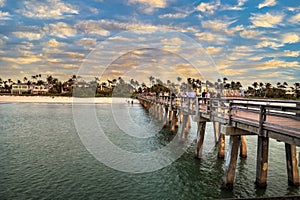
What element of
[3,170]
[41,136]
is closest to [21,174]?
[3,170]

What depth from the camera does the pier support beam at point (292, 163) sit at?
9.34 m

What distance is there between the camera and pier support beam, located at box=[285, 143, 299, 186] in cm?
934

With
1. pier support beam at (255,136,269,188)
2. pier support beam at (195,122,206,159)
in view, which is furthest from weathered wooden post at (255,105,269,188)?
pier support beam at (195,122,206,159)

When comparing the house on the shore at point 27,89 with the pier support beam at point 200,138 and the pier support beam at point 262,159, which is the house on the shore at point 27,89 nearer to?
the pier support beam at point 200,138

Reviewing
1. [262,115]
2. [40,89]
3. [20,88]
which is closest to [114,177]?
[262,115]

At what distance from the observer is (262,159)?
8.70 m

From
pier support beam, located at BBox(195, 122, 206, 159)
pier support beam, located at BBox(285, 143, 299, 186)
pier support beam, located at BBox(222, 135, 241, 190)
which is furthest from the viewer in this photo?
pier support beam, located at BBox(195, 122, 206, 159)

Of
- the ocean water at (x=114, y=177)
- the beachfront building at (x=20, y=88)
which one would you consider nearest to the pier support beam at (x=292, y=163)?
the ocean water at (x=114, y=177)

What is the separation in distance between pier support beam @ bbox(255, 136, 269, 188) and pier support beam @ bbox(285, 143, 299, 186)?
1139mm

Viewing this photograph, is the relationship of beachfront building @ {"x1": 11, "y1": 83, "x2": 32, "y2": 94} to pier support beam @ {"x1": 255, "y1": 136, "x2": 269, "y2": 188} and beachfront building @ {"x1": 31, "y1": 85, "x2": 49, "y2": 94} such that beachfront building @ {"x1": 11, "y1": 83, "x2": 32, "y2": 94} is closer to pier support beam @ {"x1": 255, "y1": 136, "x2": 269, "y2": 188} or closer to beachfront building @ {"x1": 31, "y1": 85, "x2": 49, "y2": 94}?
beachfront building @ {"x1": 31, "y1": 85, "x2": 49, "y2": 94}

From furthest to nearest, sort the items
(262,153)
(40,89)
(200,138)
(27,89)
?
1. (27,89)
2. (40,89)
3. (200,138)
4. (262,153)

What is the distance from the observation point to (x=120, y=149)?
17094mm

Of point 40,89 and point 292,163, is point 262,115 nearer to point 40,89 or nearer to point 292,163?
Result: point 292,163

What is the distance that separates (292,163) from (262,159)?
5.16 ft
